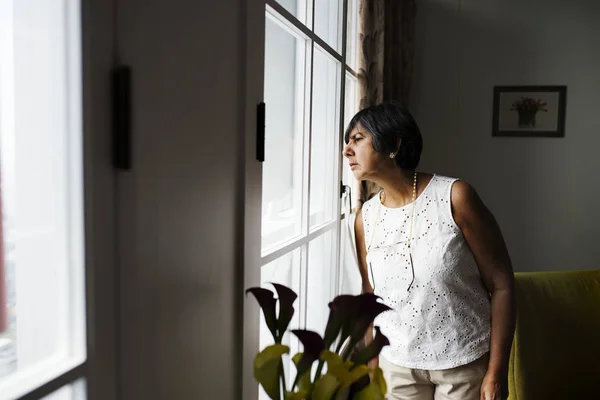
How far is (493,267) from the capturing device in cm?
140

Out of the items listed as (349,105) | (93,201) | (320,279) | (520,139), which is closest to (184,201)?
(93,201)

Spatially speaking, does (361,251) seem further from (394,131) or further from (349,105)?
(349,105)

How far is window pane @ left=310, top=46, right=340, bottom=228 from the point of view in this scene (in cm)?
204

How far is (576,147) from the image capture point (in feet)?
10.8

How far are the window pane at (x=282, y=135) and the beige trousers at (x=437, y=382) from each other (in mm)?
485

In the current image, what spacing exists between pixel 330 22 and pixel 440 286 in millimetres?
1194

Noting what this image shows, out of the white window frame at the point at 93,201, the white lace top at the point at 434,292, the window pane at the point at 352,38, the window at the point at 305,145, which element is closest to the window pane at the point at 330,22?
the window at the point at 305,145

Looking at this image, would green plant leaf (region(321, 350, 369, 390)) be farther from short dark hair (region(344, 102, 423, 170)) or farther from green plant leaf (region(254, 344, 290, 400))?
short dark hair (region(344, 102, 423, 170))

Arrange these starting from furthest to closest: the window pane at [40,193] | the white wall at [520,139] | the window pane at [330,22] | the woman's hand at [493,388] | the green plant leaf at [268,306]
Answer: the white wall at [520,139]
the window pane at [330,22]
the woman's hand at [493,388]
the green plant leaf at [268,306]
the window pane at [40,193]

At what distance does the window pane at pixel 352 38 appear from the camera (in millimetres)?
2363

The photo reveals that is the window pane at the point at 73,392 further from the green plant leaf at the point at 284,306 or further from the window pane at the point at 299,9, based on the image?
the window pane at the point at 299,9

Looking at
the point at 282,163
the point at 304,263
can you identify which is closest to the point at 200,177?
the point at 282,163

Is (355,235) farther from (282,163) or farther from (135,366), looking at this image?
(135,366)

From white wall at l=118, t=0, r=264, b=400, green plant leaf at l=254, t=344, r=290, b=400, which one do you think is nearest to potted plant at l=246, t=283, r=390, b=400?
green plant leaf at l=254, t=344, r=290, b=400
